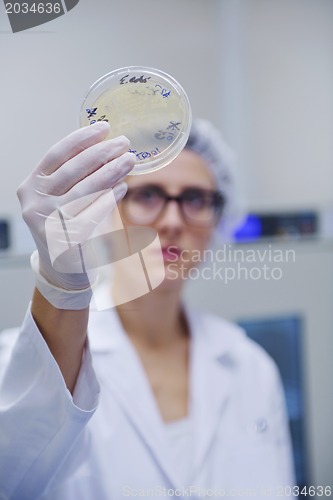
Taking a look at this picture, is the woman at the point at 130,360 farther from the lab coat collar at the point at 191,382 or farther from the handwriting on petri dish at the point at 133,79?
the handwriting on petri dish at the point at 133,79

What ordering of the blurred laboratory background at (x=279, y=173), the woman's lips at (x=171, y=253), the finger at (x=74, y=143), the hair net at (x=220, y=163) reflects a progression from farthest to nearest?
the blurred laboratory background at (x=279, y=173)
the hair net at (x=220, y=163)
the woman's lips at (x=171, y=253)
the finger at (x=74, y=143)

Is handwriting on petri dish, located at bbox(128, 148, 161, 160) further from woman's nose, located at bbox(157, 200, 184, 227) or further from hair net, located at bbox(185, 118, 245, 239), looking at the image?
hair net, located at bbox(185, 118, 245, 239)

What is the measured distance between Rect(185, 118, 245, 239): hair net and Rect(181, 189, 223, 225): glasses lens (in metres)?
0.06

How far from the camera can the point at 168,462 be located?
991 millimetres

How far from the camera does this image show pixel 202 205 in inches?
44.6

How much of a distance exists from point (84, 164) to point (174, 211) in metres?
0.41

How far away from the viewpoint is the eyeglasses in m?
1.00

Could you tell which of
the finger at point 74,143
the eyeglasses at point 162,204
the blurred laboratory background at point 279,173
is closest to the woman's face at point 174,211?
the eyeglasses at point 162,204

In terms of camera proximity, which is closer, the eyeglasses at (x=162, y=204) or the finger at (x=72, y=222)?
the finger at (x=72, y=222)

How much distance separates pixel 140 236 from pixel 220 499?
0.59 meters

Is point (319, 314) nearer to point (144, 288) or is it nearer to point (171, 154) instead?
point (144, 288)

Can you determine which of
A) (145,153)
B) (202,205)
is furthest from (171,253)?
(145,153)

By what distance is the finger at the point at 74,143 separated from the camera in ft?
2.14

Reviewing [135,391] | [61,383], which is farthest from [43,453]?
[135,391]
